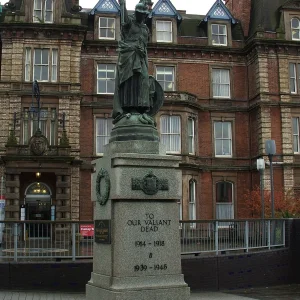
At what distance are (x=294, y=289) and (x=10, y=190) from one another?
1912cm

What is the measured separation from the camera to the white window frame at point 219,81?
3666 cm

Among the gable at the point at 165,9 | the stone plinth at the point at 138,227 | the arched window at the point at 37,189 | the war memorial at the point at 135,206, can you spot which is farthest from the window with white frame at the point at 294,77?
the stone plinth at the point at 138,227

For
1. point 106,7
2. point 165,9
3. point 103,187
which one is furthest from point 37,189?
point 103,187

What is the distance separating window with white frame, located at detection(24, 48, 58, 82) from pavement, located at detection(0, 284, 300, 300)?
20.9 m

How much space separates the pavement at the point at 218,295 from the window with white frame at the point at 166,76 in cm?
2223

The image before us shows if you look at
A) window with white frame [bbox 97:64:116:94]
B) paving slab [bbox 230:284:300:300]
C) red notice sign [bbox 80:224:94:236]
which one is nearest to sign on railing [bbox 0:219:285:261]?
red notice sign [bbox 80:224:94:236]

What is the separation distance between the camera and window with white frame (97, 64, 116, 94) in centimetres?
3469

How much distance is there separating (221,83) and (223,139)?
4.02m

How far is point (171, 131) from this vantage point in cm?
3434

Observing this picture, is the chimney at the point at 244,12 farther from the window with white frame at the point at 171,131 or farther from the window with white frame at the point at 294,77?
the window with white frame at the point at 171,131

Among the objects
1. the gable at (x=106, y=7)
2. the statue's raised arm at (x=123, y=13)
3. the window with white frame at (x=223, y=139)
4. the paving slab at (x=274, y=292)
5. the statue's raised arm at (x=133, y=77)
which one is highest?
the gable at (x=106, y=7)

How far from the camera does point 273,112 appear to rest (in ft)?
116

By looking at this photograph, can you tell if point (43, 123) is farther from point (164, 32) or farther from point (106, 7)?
point (164, 32)

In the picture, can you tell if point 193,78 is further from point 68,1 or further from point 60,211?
point 60,211
